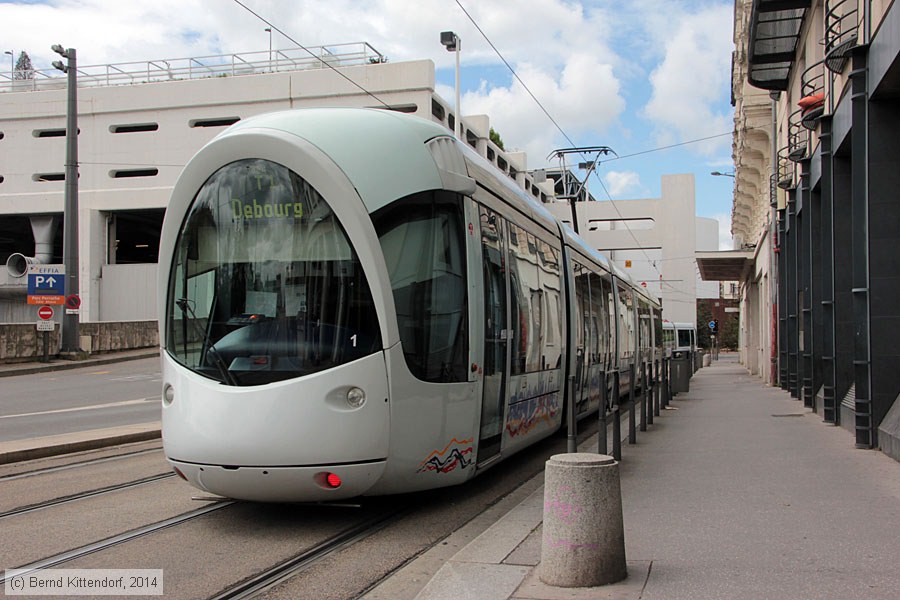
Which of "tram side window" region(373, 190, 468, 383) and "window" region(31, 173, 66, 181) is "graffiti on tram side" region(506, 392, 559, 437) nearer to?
"tram side window" region(373, 190, 468, 383)

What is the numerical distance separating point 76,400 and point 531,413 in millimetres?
13996

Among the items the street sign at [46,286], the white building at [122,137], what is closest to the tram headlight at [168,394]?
the street sign at [46,286]

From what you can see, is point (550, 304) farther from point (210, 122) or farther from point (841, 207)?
point (210, 122)

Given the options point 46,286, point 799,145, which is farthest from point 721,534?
point 46,286

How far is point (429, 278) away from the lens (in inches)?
277

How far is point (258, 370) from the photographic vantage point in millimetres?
6457

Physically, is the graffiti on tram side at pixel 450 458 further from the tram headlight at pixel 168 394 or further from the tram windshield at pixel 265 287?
the tram headlight at pixel 168 394

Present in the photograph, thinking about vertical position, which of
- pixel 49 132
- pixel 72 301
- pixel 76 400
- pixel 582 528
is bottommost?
pixel 76 400

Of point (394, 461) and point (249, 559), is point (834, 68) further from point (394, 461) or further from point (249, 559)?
point (249, 559)

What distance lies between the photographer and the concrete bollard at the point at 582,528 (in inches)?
199

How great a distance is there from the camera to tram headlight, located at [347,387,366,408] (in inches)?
253

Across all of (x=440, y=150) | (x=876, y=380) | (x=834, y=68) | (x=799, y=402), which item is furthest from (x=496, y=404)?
(x=799, y=402)

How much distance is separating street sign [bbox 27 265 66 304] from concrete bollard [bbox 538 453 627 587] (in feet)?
94.1

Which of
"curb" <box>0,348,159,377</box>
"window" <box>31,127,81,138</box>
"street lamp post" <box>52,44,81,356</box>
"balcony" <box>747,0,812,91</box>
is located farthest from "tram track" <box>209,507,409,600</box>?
"window" <box>31,127,81,138</box>
